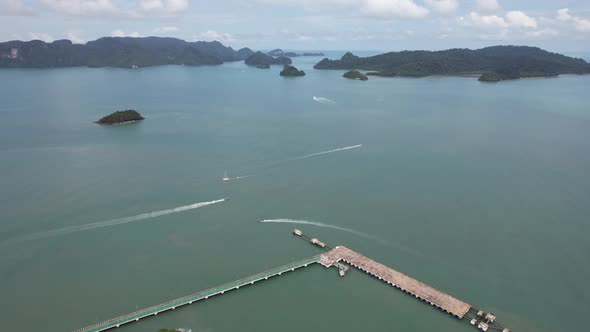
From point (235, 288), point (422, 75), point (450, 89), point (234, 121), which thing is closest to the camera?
point (235, 288)

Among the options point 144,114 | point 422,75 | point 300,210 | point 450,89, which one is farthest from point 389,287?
point 422,75

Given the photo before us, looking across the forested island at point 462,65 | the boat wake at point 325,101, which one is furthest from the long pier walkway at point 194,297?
the forested island at point 462,65

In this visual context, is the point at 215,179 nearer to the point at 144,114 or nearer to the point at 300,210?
the point at 300,210

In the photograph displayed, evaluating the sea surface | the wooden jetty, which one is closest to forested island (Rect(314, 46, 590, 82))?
the sea surface

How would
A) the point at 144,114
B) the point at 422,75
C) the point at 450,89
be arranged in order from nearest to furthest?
the point at 144,114, the point at 450,89, the point at 422,75

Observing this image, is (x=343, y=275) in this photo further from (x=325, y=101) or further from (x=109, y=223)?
(x=325, y=101)

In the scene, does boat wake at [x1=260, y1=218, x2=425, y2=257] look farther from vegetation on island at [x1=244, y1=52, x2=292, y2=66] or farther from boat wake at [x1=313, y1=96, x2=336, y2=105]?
vegetation on island at [x1=244, y1=52, x2=292, y2=66]

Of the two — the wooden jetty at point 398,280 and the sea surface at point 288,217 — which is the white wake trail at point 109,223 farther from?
the wooden jetty at point 398,280
